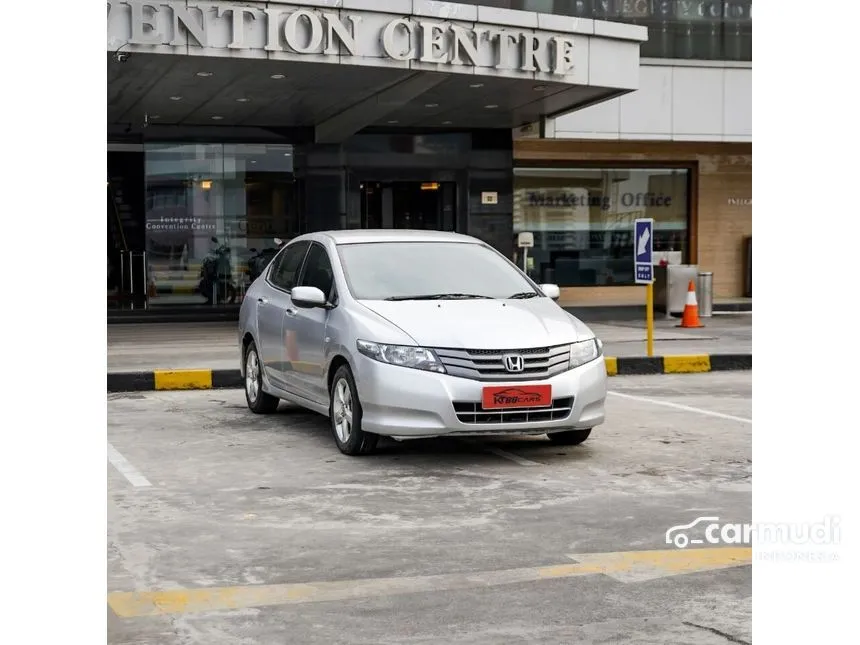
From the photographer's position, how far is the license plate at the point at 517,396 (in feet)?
27.3

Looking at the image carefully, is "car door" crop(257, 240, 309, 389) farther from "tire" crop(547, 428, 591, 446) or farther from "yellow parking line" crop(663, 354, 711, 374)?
"yellow parking line" crop(663, 354, 711, 374)

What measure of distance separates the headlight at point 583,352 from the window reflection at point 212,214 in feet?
49.1

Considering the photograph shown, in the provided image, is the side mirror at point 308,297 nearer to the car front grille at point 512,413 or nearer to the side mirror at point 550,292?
the car front grille at point 512,413

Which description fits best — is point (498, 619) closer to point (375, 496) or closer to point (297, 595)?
point (297, 595)

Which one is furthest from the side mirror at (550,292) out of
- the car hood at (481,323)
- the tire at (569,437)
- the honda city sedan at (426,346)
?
the tire at (569,437)

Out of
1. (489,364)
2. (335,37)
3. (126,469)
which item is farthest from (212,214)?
(489,364)

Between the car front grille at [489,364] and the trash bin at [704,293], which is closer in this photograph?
the car front grille at [489,364]

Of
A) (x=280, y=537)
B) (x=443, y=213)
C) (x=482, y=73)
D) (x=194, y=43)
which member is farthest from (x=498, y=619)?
(x=443, y=213)

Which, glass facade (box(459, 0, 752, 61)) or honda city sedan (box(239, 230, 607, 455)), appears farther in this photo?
glass facade (box(459, 0, 752, 61))

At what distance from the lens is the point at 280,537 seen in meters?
6.49

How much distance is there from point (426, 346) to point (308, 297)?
1264mm

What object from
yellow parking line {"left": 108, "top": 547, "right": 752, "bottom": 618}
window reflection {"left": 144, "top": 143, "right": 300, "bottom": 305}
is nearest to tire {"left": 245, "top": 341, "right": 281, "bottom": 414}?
yellow parking line {"left": 108, "top": 547, "right": 752, "bottom": 618}

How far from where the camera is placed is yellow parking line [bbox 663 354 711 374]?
1490 cm
